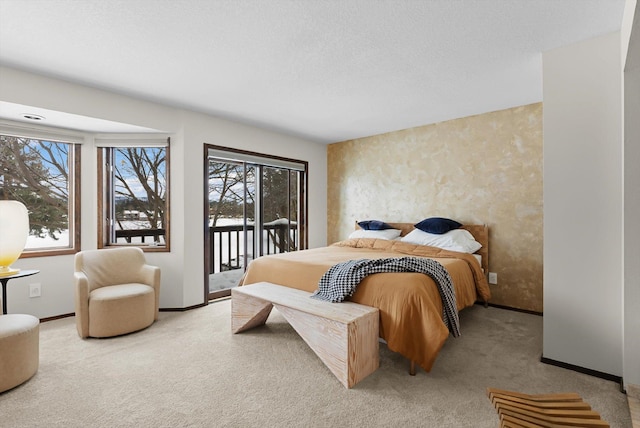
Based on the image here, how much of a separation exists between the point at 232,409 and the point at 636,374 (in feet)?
7.99

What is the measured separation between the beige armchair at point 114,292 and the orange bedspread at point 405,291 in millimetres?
976

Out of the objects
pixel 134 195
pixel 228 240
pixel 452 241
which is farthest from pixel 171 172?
pixel 452 241

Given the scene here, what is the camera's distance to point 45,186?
136 inches

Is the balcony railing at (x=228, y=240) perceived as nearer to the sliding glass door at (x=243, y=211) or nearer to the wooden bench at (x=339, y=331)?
the sliding glass door at (x=243, y=211)

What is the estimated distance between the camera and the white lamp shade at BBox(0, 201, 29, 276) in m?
2.34

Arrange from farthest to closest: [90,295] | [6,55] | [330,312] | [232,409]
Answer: [90,295]
[6,55]
[330,312]
[232,409]

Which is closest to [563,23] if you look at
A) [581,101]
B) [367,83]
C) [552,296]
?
[581,101]

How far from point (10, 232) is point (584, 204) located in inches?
162

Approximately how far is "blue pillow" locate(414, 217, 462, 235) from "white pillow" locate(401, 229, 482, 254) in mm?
43

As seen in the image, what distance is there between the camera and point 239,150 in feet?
14.2

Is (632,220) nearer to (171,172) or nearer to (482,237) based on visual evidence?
(482,237)

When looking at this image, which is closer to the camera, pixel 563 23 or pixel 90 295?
pixel 563 23

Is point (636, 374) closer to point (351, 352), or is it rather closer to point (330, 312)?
point (351, 352)

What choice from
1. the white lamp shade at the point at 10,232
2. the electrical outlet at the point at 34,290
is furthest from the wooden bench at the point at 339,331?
the electrical outlet at the point at 34,290
